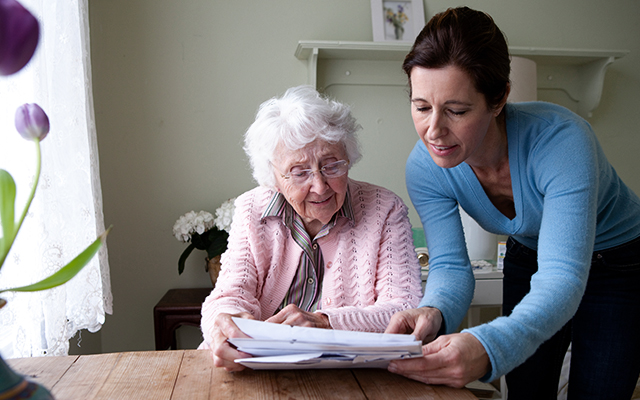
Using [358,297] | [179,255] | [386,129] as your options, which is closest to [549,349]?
[358,297]

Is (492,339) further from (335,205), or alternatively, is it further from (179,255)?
(179,255)

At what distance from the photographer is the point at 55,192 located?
1296 millimetres

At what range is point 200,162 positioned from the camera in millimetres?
2387

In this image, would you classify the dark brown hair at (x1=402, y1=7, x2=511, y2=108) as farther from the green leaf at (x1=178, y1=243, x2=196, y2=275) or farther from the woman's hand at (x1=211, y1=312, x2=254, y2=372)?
the green leaf at (x1=178, y1=243, x2=196, y2=275)

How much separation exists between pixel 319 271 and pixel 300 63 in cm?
135

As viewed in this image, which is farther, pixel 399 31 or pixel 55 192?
pixel 399 31

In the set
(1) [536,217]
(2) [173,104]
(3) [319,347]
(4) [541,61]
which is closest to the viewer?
(3) [319,347]

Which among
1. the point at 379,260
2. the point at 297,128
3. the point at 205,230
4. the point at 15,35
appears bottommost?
the point at 205,230

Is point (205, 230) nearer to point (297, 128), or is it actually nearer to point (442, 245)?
point (297, 128)

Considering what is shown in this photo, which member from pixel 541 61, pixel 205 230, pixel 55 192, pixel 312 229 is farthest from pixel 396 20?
pixel 55 192

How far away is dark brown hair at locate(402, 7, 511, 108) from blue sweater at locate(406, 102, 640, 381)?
0.14m

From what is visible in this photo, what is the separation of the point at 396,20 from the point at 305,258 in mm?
1530

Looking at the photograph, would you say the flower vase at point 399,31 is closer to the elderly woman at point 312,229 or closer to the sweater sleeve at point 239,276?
the elderly woman at point 312,229

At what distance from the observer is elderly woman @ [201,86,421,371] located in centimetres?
127
